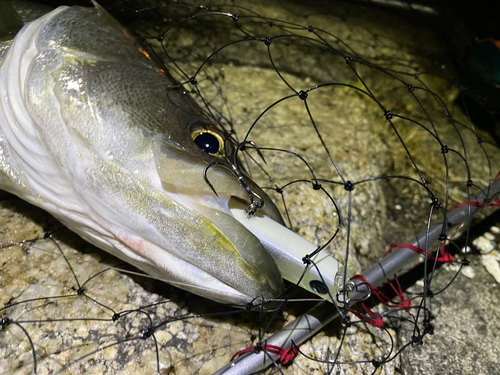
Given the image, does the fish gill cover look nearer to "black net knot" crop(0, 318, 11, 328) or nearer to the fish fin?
"black net knot" crop(0, 318, 11, 328)

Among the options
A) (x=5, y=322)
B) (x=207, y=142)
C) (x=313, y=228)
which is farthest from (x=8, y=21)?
(x=313, y=228)

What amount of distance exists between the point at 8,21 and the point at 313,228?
1.96 m

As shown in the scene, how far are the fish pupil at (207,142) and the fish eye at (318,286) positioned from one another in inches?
26.6

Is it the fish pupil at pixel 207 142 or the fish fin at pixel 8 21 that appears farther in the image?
the fish fin at pixel 8 21

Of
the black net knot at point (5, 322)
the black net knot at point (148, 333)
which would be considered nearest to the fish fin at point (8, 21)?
the black net knot at point (5, 322)

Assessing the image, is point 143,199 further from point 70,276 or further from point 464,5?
point 464,5

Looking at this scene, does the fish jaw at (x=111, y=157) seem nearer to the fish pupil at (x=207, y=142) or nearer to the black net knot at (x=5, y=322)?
the fish pupil at (x=207, y=142)

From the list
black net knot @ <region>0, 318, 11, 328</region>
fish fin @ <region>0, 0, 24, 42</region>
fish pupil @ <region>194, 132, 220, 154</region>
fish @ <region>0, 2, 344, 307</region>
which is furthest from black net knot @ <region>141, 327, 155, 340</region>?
fish fin @ <region>0, 0, 24, 42</region>

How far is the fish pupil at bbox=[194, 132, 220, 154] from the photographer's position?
5.15 ft

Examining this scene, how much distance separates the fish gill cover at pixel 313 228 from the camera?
1.60 metres

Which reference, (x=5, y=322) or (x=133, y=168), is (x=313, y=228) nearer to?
(x=133, y=168)

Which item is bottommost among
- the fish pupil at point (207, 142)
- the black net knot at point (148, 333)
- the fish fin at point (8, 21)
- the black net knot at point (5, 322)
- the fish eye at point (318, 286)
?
the black net knot at point (5, 322)

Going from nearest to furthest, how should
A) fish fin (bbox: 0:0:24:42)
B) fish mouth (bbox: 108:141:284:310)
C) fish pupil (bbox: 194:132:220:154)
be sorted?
fish mouth (bbox: 108:141:284:310) < fish pupil (bbox: 194:132:220:154) < fish fin (bbox: 0:0:24:42)

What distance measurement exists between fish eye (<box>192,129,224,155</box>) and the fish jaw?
0.09 metres
